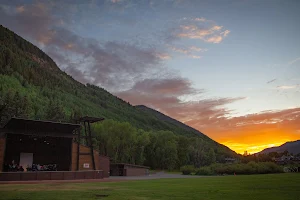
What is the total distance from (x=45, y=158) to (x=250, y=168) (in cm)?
2989

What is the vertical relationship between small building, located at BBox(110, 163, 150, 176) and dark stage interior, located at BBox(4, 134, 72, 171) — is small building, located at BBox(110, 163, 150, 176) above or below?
below

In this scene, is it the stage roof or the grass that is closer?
the grass

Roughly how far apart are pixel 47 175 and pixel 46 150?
10.6 meters

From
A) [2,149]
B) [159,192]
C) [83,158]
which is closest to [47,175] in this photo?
[2,149]

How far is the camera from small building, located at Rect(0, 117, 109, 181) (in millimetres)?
32625

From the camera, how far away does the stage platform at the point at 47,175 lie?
27.2m

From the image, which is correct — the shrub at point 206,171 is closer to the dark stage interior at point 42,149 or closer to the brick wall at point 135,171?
the brick wall at point 135,171

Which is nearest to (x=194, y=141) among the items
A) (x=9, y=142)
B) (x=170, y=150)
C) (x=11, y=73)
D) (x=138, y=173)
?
(x=170, y=150)

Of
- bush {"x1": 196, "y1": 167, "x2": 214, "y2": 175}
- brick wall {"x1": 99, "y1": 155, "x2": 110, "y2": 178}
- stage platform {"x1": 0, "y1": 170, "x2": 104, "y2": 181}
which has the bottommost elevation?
bush {"x1": 196, "y1": 167, "x2": 214, "y2": 175}

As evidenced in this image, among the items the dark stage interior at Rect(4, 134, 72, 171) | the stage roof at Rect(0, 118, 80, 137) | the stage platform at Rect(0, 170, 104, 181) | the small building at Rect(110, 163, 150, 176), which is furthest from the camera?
the small building at Rect(110, 163, 150, 176)

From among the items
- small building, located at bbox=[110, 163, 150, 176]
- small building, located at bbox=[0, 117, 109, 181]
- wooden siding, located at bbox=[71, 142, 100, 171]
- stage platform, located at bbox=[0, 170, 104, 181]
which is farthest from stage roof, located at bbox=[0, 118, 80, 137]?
small building, located at bbox=[110, 163, 150, 176]

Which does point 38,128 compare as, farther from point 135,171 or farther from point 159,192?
point 159,192

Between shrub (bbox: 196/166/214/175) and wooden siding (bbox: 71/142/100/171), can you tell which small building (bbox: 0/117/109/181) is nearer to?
wooden siding (bbox: 71/142/100/171)

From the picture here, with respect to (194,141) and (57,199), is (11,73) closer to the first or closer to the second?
(194,141)
